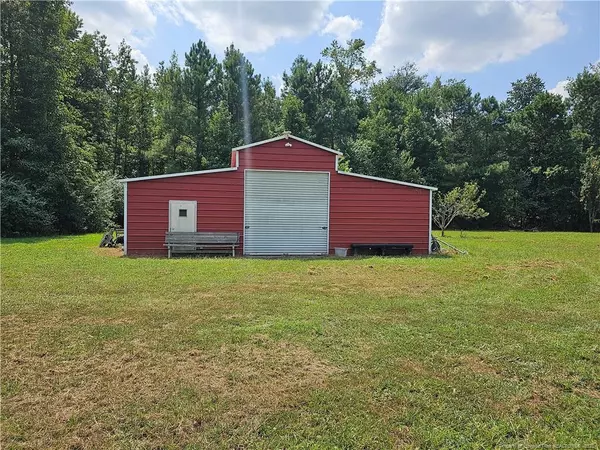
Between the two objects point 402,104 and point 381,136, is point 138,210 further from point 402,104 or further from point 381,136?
point 402,104

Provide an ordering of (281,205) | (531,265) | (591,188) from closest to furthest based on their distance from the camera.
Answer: (531,265) < (281,205) < (591,188)

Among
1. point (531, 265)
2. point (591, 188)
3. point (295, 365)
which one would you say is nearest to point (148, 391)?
point (295, 365)

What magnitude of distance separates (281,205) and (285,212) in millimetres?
251

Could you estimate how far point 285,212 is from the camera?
13.0m

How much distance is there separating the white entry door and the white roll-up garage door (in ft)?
5.06

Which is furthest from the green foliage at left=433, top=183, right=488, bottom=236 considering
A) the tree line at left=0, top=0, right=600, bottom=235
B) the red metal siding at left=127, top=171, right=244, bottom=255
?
the red metal siding at left=127, top=171, right=244, bottom=255

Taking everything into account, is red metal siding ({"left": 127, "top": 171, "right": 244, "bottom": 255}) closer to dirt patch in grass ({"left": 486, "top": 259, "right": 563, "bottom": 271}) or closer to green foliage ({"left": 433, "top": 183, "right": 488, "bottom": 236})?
dirt patch in grass ({"left": 486, "top": 259, "right": 563, "bottom": 271})

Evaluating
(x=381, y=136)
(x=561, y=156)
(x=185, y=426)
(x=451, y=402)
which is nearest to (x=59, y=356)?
(x=185, y=426)

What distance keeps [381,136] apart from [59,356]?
87.5 feet

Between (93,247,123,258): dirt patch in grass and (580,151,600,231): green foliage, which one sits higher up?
(580,151,600,231): green foliage

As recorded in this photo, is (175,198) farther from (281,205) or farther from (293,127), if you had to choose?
(293,127)

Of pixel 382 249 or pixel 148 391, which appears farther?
pixel 382 249

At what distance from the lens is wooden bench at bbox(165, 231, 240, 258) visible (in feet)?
39.1

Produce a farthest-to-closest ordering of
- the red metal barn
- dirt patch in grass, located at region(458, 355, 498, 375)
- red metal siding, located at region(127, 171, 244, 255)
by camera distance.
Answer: the red metal barn
red metal siding, located at region(127, 171, 244, 255)
dirt patch in grass, located at region(458, 355, 498, 375)
